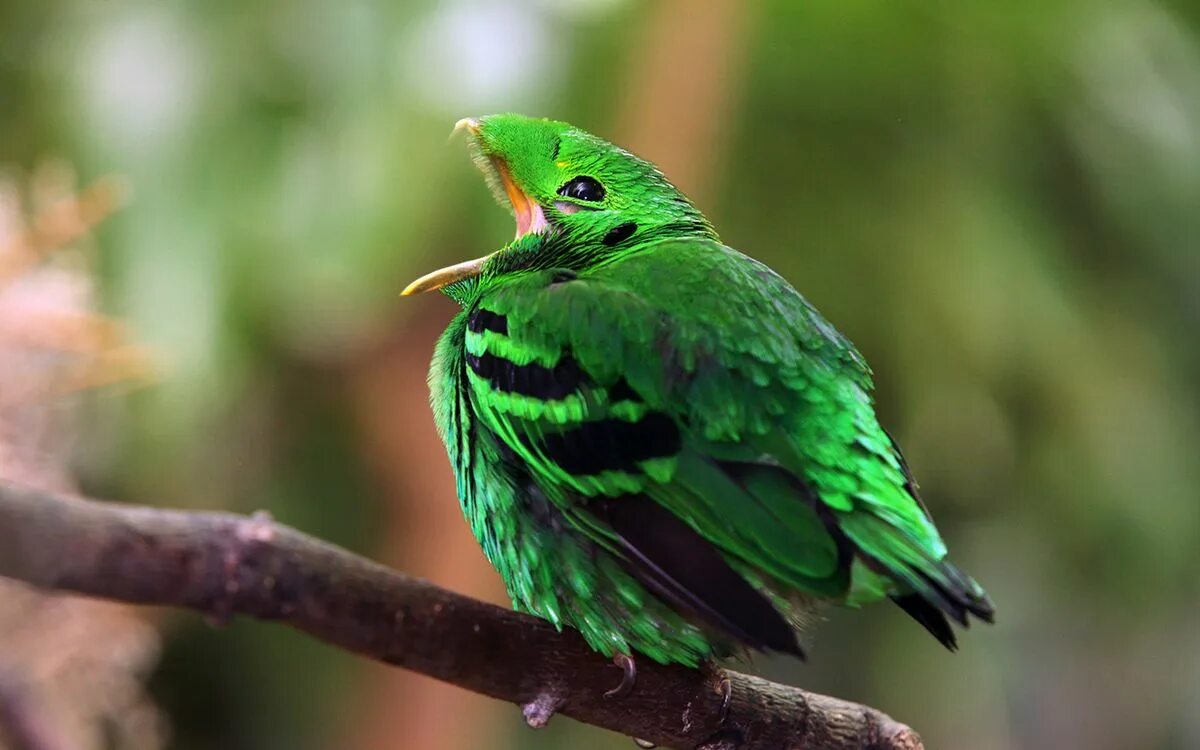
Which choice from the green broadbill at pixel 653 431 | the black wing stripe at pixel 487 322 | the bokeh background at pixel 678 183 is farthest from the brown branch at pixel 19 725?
the black wing stripe at pixel 487 322

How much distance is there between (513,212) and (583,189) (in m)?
0.08

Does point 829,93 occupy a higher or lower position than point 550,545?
higher

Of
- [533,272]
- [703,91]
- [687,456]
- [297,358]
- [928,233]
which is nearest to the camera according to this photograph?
[687,456]

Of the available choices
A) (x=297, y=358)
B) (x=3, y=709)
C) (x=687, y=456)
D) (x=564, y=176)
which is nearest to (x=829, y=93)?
(x=564, y=176)

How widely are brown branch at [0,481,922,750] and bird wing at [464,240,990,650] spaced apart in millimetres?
141

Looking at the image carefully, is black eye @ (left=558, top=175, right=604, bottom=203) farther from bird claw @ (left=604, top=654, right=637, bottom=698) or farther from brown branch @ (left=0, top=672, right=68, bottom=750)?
brown branch @ (left=0, top=672, right=68, bottom=750)

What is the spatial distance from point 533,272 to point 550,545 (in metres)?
0.25

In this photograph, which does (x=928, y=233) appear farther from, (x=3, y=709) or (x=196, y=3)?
(x=3, y=709)

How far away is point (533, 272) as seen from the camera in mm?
1183

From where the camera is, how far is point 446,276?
Answer: 1.18m

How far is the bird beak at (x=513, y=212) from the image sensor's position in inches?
44.8

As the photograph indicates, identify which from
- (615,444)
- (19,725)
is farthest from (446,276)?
(19,725)

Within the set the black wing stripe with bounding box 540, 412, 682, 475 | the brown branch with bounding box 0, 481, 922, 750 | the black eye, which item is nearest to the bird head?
the black eye

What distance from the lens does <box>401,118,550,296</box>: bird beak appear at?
1.14 metres
